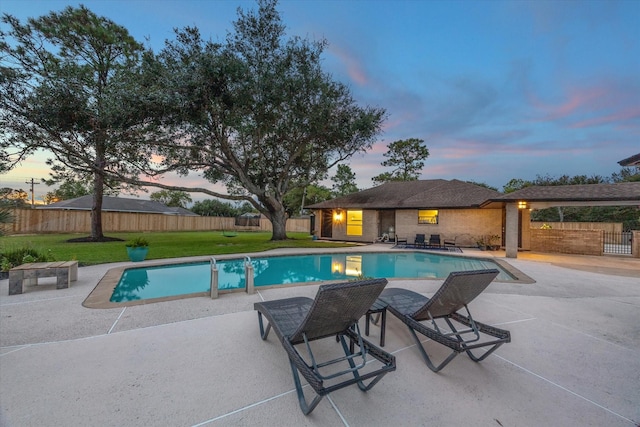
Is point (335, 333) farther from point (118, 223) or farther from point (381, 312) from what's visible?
point (118, 223)

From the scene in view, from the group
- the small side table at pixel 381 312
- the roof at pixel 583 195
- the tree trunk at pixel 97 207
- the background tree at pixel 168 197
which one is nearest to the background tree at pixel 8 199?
the small side table at pixel 381 312

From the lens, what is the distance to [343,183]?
1506 inches

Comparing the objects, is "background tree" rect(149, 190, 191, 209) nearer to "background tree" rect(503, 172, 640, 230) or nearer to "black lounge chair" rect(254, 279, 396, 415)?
"background tree" rect(503, 172, 640, 230)

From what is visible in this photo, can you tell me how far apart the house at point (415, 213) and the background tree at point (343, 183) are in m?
15.9

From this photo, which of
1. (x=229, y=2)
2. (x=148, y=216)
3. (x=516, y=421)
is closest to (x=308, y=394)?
(x=516, y=421)

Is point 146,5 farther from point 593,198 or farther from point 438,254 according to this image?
point 593,198

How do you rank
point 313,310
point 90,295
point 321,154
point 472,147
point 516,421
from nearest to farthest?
point 516,421, point 313,310, point 90,295, point 321,154, point 472,147

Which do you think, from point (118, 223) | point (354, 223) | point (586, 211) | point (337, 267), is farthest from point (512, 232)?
point (118, 223)

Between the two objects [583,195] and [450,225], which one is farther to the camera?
[450,225]

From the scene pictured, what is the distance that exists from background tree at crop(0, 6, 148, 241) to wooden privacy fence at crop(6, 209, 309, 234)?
546 centimetres

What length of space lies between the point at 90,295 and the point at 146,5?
1120 centimetres

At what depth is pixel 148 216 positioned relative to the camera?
85.2 feet

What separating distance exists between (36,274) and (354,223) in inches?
675

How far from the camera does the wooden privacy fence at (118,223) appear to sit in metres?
19.9
